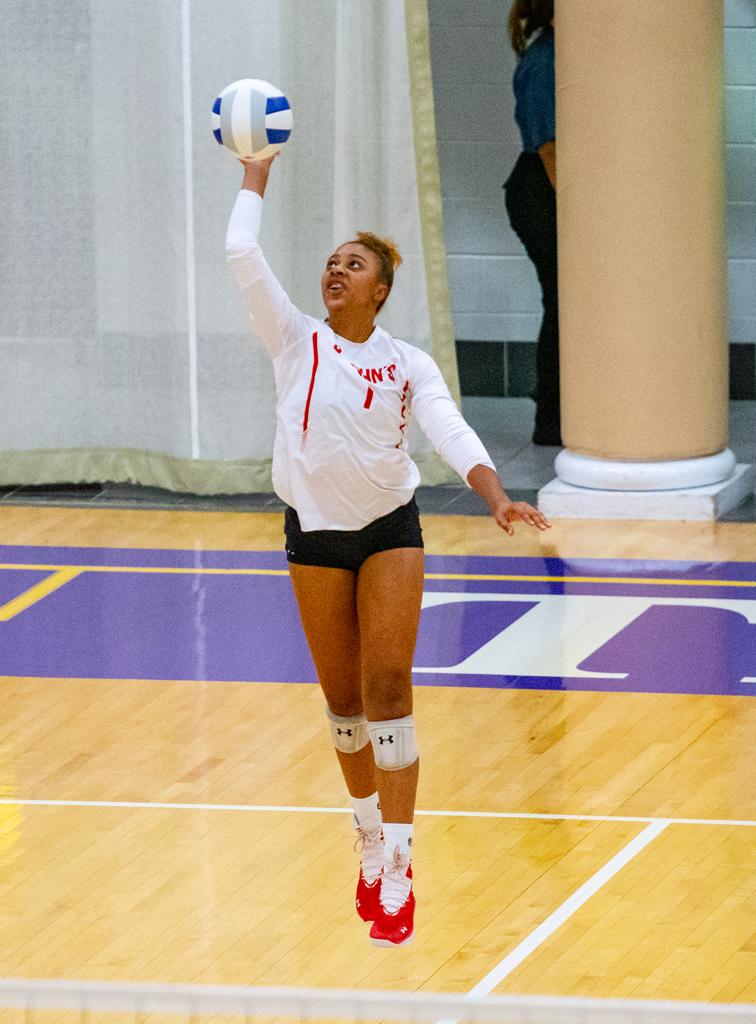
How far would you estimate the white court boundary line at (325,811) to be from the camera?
5.32 meters

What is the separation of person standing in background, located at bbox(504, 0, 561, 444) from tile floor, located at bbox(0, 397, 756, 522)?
277mm

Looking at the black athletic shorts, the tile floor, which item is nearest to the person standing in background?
the tile floor

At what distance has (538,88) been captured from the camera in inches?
381

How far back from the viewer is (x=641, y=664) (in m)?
6.78

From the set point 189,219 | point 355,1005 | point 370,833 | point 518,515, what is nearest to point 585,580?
point 189,219

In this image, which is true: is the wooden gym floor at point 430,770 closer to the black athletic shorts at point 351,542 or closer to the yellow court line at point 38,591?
the yellow court line at point 38,591

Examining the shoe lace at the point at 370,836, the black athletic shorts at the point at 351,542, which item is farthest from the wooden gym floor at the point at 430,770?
the black athletic shorts at the point at 351,542

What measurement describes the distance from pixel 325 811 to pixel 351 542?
1.30 m

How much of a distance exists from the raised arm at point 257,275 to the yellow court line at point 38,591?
11.3ft

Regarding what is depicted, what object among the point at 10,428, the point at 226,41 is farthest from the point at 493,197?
the point at 10,428

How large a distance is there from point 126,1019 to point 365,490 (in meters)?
1.32

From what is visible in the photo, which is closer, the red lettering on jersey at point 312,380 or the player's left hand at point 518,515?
the player's left hand at point 518,515

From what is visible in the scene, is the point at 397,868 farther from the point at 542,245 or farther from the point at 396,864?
the point at 542,245

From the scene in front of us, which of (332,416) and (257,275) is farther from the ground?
(257,275)
